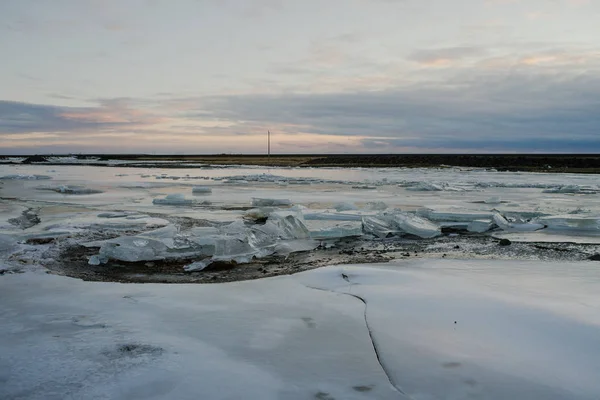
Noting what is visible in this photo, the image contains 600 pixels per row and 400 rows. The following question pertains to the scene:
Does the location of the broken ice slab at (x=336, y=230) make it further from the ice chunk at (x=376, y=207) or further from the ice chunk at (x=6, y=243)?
the ice chunk at (x=6, y=243)

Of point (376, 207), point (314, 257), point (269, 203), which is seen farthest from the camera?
point (269, 203)

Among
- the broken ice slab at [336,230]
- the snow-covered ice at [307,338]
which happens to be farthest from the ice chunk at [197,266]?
the broken ice slab at [336,230]

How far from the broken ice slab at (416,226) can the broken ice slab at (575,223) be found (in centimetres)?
198

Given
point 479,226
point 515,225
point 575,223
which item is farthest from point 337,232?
point 575,223

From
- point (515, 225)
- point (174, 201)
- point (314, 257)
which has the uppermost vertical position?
point (174, 201)

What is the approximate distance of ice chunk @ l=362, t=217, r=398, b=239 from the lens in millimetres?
7375

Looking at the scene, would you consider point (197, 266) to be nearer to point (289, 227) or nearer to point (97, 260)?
point (97, 260)

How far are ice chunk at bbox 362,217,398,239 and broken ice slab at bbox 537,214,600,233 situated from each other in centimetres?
272

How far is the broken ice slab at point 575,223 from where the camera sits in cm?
766

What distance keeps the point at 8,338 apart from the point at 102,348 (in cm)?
70

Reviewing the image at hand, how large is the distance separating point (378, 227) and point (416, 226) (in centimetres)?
58

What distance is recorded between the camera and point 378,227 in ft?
24.6

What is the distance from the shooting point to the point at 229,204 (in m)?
11.6

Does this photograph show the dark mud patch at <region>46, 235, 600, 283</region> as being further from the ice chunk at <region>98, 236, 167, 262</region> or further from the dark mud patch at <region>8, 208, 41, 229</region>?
the dark mud patch at <region>8, 208, 41, 229</region>
